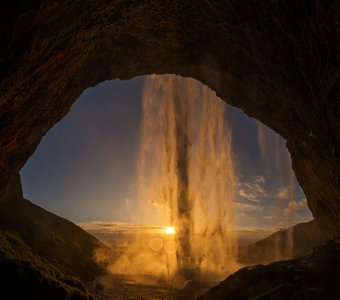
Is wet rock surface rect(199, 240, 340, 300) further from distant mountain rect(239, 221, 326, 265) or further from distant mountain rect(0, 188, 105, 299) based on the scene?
distant mountain rect(239, 221, 326, 265)

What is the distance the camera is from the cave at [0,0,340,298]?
7.84m

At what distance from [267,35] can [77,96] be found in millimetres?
10554

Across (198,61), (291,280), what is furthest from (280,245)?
(291,280)

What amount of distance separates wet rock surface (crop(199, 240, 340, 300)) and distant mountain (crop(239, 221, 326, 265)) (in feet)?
65.9

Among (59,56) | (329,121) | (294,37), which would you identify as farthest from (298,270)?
(59,56)

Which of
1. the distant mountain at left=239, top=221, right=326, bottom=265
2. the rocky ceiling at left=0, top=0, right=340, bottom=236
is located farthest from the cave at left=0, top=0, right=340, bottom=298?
the distant mountain at left=239, top=221, right=326, bottom=265

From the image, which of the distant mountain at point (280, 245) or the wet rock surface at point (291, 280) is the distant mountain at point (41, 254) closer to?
the wet rock surface at point (291, 280)

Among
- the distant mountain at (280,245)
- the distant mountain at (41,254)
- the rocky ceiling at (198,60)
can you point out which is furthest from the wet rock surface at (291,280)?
the distant mountain at (280,245)

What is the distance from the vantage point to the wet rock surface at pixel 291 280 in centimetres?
797

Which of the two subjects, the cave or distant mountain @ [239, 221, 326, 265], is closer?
the cave

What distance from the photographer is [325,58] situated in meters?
7.43

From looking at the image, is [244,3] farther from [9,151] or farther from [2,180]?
[2,180]

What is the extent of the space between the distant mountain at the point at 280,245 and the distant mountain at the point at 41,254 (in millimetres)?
17278

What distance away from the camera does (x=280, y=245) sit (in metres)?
31.4
